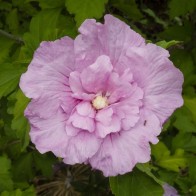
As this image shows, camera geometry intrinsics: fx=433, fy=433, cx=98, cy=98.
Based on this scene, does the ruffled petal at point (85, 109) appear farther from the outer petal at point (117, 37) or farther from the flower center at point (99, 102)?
the outer petal at point (117, 37)

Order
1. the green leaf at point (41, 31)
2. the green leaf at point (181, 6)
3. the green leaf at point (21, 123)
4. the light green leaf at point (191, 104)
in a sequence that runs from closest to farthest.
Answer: the green leaf at point (21, 123) → the green leaf at point (41, 31) → the green leaf at point (181, 6) → the light green leaf at point (191, 104)

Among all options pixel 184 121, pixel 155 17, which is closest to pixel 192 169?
pixel 184 121

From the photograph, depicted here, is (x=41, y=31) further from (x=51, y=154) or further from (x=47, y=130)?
(x=51, y=154)

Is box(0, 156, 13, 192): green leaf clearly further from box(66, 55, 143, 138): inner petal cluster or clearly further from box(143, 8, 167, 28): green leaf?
box(143, 8, 167, 28): green leaf

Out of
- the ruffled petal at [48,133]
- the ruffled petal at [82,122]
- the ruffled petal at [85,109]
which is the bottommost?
the ruffled petal at [48,133]

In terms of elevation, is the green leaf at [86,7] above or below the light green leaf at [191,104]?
above

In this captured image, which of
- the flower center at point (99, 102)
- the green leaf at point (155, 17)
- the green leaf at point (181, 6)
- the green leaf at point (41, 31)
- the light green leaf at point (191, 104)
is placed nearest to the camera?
the flower center at point (99, 102)

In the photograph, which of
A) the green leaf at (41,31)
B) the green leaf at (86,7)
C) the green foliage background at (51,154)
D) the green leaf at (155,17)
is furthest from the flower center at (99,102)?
the green leaf at (155,17)
